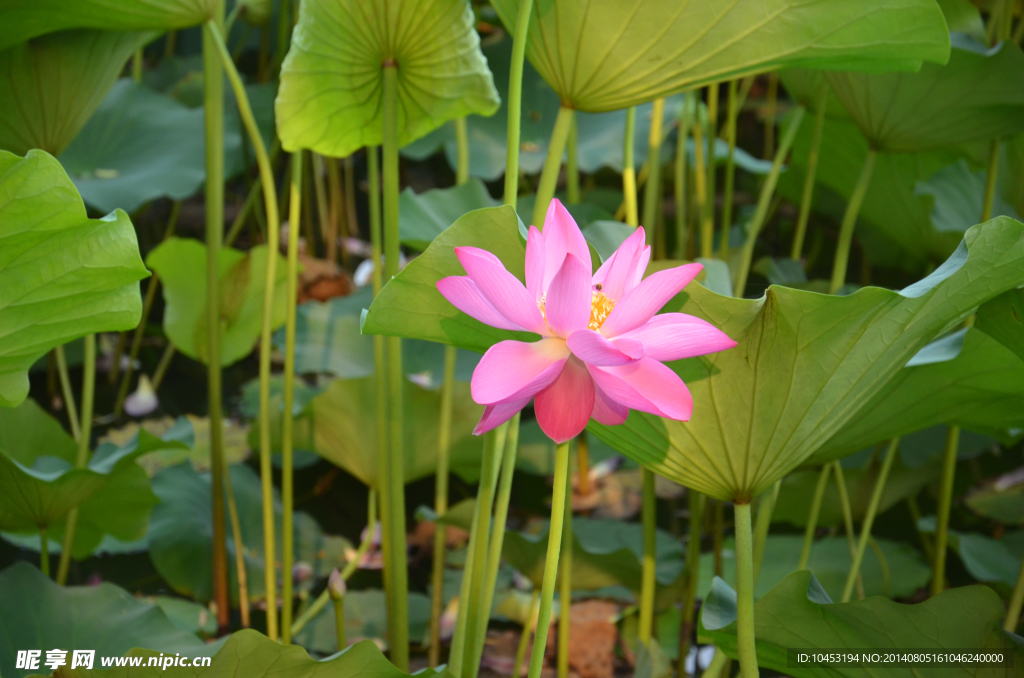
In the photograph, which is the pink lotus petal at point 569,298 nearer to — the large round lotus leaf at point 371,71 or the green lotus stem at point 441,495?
the large round lotus leaf at point 371,71

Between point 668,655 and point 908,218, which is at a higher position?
point 908,218

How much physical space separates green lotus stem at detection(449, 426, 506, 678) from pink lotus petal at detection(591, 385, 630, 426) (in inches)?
7.7

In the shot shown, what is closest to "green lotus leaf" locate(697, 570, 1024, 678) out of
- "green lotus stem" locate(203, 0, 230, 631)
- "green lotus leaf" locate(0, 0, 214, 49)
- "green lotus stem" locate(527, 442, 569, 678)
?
"green lotus stem" locate(527, 442, 569, 678)

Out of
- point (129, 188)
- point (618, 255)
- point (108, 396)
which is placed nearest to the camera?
point (618, 255)

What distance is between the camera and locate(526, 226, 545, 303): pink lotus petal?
369mm

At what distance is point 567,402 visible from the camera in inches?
14.3

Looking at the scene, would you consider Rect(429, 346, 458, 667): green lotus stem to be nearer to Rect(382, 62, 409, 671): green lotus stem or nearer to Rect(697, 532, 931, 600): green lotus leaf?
Rect(382, 62, 409, 671): green lotus stem

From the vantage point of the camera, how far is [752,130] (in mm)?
2006

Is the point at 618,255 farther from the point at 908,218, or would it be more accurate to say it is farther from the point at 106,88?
the point at 908,218

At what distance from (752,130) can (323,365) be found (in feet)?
4.71

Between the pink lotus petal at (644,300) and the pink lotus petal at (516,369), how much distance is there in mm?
Answer: 26

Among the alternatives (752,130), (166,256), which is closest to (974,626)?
(166,256)

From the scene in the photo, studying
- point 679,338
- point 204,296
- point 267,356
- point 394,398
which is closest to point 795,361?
point 679,338

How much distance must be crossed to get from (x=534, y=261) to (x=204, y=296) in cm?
94
